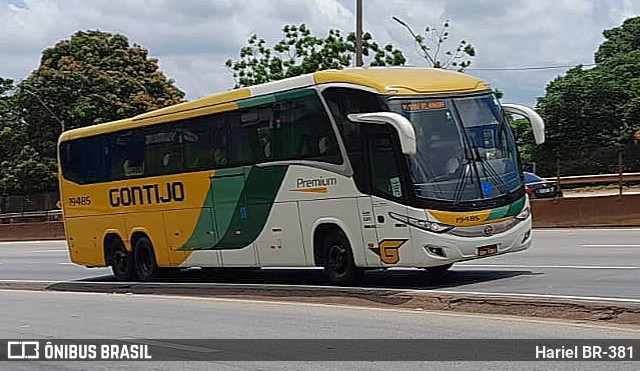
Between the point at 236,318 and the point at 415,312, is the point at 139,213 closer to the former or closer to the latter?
the point at 236,318

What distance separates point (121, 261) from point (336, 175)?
296 inches

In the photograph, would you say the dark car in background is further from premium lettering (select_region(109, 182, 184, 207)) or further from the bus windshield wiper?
the bus windshield wiper

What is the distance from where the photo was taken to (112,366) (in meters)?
10.7

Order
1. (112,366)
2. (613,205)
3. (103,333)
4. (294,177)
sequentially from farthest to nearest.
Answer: (613,205)
(294,177)
(103,333)
(112,366)

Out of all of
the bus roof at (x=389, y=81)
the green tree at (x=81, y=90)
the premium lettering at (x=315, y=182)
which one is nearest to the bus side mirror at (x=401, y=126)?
the bus roof at (x=389, y=81)

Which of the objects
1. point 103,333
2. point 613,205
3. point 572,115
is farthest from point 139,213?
point 572,115

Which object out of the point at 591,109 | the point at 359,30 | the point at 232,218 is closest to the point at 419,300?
the point at 232,218

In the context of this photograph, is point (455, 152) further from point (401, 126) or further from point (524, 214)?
point (524, 214)

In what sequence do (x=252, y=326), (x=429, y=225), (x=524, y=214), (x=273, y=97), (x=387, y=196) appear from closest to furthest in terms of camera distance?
(x=252, y=326) < (x=429, y=225) < (x=387, y=196) < (x=524, y=214) < (x=273, y=97)

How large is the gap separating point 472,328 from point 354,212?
4.41m

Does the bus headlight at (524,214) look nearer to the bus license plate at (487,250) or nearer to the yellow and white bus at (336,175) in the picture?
the yellow and white bus at (336,175)

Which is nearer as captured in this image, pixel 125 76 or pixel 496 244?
pixel 496 244

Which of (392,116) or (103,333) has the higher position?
(392,116)

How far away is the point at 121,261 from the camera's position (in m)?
21.9
